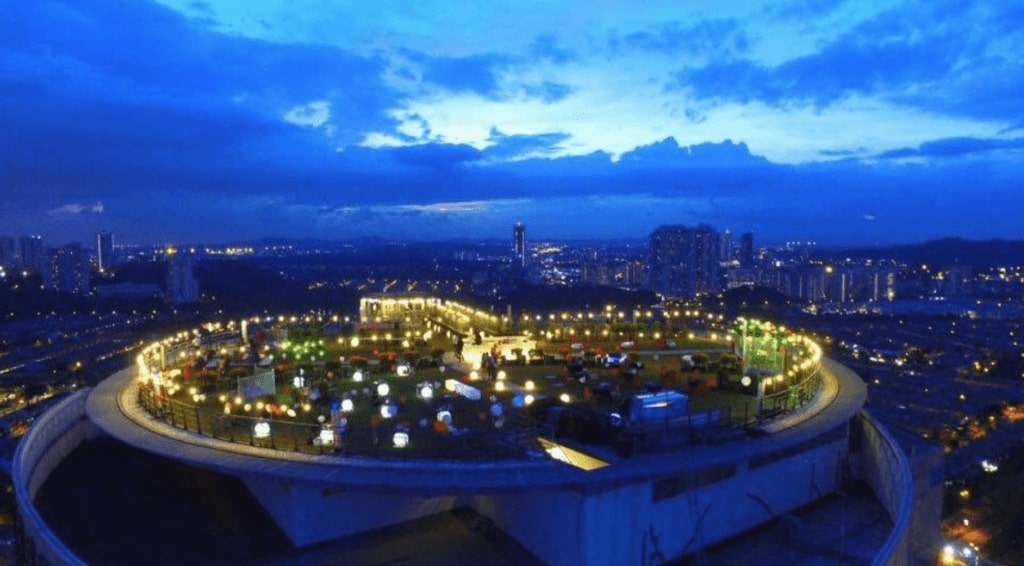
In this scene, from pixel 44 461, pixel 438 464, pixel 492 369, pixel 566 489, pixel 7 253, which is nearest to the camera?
pixel 566 489

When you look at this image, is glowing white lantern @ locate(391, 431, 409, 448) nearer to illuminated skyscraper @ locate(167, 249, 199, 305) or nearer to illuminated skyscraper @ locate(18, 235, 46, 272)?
illuminated skyscraper @ locate(167, 249, 199, 305)

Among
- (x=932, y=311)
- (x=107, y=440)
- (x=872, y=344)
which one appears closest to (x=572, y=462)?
(x=107, y=440)

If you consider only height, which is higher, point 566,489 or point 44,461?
point 566,489

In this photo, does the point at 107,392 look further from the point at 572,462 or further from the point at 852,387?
the point at 852,387

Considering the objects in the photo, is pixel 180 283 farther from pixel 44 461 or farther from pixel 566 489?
pixel 566 489

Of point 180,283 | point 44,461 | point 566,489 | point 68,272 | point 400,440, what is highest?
point 400,440

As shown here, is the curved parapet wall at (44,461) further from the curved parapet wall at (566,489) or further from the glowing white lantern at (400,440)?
the glowing white lantern at (400,440)

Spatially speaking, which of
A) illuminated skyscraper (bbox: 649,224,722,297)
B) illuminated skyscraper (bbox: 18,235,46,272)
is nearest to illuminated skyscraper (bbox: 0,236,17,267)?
illuminated skyscraper (bbox: 18,235,46,272)

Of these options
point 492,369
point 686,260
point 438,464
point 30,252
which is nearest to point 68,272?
point 30,252
